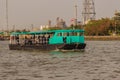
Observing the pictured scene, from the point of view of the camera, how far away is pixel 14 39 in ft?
199

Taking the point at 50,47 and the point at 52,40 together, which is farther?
the point at 50,47

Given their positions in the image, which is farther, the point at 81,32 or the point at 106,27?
the point at 106,27

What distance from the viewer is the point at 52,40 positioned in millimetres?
50375

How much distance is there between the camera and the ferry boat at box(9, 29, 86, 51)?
48.7 metres

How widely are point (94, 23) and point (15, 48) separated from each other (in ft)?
246

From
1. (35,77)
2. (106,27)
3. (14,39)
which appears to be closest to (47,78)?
(35,77)

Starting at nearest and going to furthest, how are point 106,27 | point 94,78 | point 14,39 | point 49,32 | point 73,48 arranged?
point 94,78
point 73,48
point 49,32
point 14,39
point 106,27

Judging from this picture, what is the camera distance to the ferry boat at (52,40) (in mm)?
48656

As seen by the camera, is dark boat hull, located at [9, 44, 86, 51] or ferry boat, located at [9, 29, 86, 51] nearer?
dark boat hull, located at [9, 44, 86, 51]

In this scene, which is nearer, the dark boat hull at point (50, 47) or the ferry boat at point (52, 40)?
the dark boat hull at point (50, 47)

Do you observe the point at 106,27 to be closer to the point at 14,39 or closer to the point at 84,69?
the point at 14,39

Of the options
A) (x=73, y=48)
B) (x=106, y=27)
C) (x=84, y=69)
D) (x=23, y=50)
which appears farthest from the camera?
(x=106, y=27)

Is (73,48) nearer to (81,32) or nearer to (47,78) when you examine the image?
(81,32)

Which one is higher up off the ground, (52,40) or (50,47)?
(52,40)
